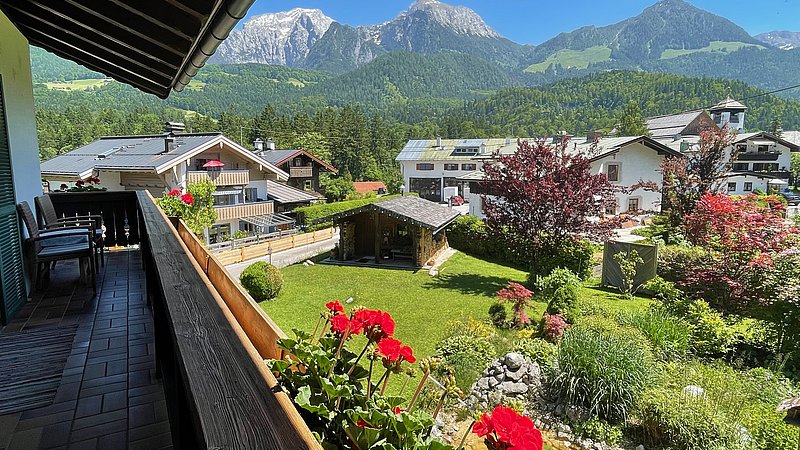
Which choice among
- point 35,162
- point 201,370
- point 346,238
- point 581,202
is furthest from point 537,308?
point 201,370

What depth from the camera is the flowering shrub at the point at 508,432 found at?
95 cm

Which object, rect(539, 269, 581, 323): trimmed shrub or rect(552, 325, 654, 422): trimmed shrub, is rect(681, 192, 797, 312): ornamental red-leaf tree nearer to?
rect(539, 269, 581, 323): trimmed shrub

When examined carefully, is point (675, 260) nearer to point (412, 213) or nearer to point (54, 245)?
point (412, 213)

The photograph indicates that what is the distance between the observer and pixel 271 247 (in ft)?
58.4

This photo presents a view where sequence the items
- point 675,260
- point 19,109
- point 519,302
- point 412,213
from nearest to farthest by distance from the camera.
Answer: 1. point 19,109
2. point 519,302
3. point 675,260
4. point 412,213

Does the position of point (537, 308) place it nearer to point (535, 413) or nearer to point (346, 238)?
point (535, 413)

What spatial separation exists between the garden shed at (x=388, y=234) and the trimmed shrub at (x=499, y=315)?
5.98 metres

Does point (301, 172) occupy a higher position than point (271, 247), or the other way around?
point (301, 172)

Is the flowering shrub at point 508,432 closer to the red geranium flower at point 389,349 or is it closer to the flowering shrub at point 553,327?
the red geranium flower at point 389,349

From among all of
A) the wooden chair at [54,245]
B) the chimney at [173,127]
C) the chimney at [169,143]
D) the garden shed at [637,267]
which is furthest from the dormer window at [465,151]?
the wooden chair at [54,245]

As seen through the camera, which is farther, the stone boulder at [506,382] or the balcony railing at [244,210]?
the balcony railing at [244,210]

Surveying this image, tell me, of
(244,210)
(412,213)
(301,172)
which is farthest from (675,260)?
(301,172)

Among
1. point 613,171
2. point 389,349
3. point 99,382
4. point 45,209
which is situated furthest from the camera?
point 613,171

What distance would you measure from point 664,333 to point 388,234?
11.3 metres
